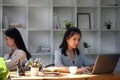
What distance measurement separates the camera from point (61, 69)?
8.25ft

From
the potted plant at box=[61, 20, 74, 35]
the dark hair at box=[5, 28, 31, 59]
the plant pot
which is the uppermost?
the potted plant at box=[61, 20, 74, 35]

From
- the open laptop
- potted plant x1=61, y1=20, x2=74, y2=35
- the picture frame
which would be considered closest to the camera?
the open laptop

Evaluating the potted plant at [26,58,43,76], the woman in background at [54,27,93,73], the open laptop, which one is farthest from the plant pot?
the woman in background at [54,27,93,73]

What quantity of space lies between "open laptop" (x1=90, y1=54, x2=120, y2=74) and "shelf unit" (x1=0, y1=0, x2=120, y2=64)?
2.25 meters

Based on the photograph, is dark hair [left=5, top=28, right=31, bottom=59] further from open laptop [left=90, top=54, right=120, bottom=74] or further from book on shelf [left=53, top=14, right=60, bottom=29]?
book on shelf [left=53, top=14, right=60, bottom=29]

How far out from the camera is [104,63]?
2234 mm

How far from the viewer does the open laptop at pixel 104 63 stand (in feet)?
7.16

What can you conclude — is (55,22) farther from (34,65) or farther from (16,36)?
(34,65)

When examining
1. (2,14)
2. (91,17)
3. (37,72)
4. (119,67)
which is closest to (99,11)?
(91,17)

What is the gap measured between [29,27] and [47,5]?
550 mm

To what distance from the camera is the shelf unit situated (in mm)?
4684

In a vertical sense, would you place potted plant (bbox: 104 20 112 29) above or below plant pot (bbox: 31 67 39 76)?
above

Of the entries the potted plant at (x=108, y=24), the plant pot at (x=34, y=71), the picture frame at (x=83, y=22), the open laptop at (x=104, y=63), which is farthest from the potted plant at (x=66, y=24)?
the plant pot at (x=34, y=71)

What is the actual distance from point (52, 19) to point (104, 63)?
2566 mm
